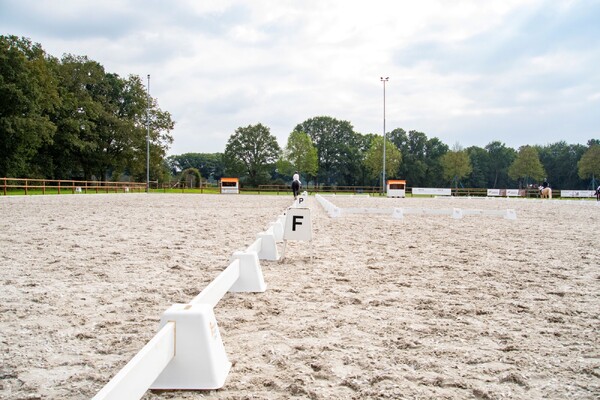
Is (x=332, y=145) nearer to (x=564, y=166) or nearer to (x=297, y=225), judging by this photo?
(x=564, y=166)

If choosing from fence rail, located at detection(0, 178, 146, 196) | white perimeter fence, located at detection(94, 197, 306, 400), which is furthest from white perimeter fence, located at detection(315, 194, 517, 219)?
fence rail, located at detection(0, 178, 146, 196)

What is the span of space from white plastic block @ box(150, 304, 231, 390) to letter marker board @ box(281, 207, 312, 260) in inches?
158

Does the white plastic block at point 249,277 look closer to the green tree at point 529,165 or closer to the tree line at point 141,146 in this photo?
the tree line at point 141,146

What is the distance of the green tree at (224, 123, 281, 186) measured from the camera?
258 feet

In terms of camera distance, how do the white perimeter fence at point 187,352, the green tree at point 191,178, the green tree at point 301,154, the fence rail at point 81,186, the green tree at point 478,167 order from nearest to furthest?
the white perimeter fence at point 187,352
the fence rail at point 81,186
the green tree at point 191,178
the green tree at point 301,154
the green tree at point 478,167

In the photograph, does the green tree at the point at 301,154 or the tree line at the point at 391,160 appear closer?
the green tree at the point at 301,154

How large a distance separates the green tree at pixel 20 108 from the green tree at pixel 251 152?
41.4m

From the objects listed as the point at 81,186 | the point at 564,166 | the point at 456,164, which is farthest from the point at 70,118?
the point at 564,166

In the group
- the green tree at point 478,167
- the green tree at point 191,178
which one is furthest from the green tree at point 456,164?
the green tree at point 191,178

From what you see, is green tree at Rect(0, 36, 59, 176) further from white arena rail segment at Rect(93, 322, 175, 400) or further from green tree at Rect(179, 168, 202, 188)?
white arena rail segment at Rect(93, 322, 175, 400)

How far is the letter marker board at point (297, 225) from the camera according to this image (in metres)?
6.34

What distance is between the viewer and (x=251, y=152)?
259 feet

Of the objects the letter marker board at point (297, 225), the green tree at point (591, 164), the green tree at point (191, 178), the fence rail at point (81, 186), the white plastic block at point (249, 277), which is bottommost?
the white plastic block at point (249, 277)

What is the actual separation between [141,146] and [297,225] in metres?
46.9
